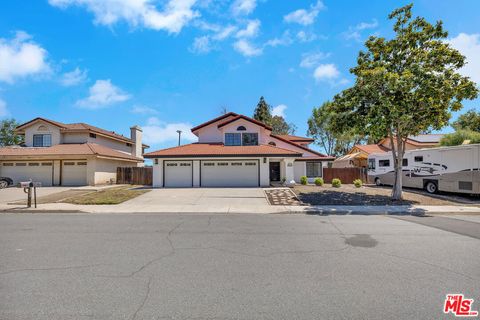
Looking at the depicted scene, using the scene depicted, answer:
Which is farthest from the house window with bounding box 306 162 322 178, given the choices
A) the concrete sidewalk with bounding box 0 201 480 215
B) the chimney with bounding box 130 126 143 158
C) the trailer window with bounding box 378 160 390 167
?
the chimney with bounding box 130 126 143 158

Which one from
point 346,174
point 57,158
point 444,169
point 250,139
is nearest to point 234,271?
point 444,169

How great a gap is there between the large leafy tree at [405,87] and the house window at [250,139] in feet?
34.7

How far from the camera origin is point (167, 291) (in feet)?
12.8

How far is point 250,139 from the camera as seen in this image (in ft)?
82.9

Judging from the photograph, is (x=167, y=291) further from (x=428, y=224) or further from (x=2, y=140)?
(x=2, y=140)

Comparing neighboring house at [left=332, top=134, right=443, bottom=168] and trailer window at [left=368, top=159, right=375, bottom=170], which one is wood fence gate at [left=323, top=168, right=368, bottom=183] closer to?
trailer window at [left=368, top=159, right=375, bottom=170]

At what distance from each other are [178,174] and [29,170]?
51.6 ft

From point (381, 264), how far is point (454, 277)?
112 cm

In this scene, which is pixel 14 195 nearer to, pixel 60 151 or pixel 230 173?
pixel 60 151

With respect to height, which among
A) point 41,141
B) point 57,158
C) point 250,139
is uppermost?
point 41,141

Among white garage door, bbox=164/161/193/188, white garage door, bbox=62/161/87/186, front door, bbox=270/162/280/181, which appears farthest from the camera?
front door, bbox=270/162/280/181

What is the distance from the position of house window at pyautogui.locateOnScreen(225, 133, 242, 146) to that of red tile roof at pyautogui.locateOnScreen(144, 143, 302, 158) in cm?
95

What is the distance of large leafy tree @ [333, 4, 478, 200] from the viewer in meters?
12.7
